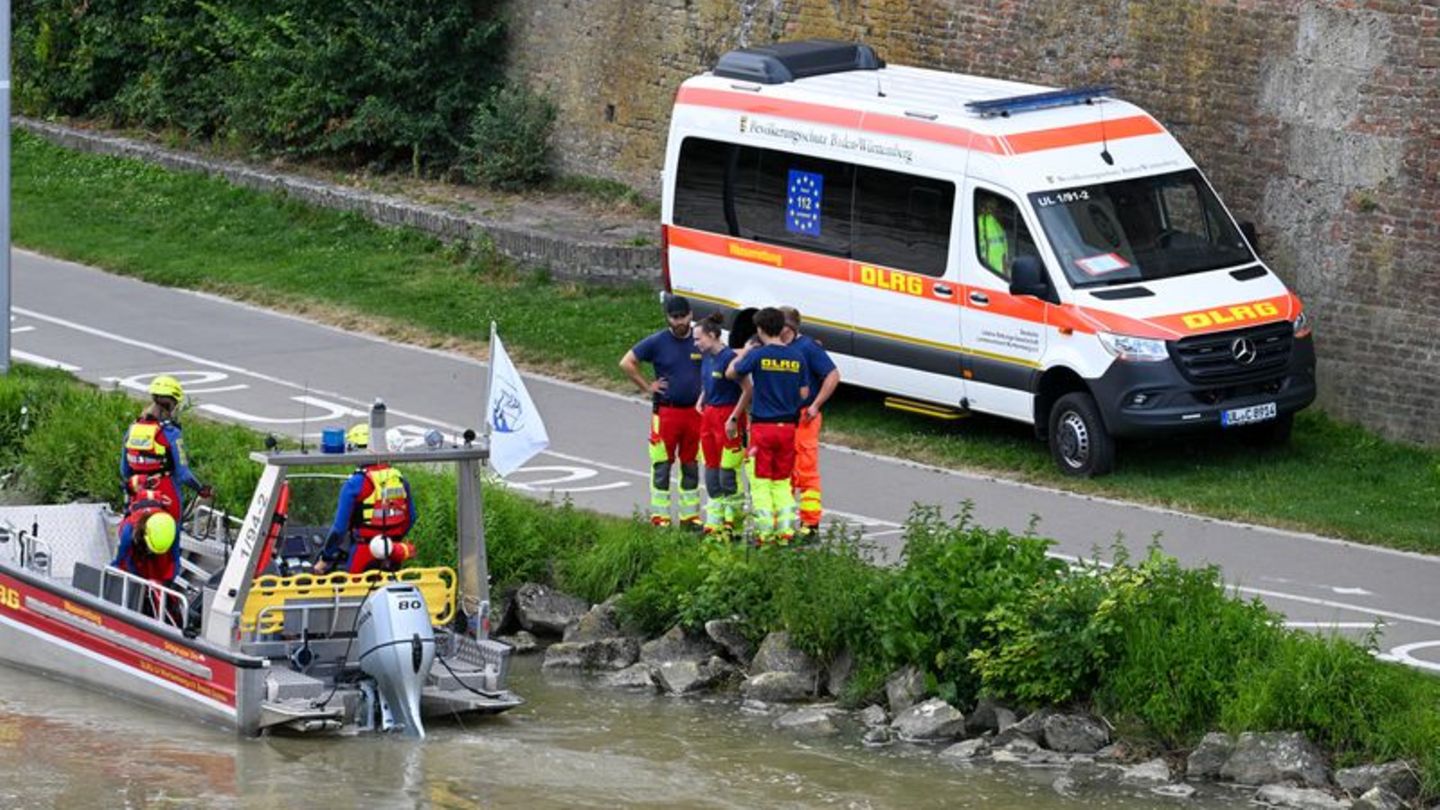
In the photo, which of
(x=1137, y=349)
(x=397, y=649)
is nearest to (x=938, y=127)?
(x=1137, y=349)

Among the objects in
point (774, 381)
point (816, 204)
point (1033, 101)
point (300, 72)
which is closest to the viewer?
point (774, 381)

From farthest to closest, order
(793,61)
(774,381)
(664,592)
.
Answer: (793,61)
(774,381)
(664,592)

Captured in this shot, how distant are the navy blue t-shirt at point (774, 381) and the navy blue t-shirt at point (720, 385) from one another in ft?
1.44

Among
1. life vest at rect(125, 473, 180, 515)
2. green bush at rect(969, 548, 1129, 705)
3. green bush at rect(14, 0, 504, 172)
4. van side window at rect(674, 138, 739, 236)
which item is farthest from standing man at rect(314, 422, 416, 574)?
green bush at rect(14, 0, 504, 172)

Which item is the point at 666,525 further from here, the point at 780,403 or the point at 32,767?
the point at 32,767

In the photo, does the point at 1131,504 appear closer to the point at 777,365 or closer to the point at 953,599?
the point at 777,365

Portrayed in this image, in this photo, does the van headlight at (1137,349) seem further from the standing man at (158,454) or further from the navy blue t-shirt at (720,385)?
the standing man at (158,454)

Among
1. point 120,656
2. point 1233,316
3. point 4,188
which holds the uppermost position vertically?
point 4,188

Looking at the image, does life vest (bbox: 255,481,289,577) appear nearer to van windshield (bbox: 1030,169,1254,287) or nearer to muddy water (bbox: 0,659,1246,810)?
muddy water (bbox: 0,659,1246,810)

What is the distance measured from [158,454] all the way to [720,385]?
3775mm

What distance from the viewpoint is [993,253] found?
877 inches

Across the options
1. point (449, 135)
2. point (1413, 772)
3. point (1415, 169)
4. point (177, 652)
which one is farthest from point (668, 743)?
point (449, 135)

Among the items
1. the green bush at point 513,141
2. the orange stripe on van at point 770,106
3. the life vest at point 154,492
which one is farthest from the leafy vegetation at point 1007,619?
the green bush at point 513,141

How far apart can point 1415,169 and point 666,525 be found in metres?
7.08
